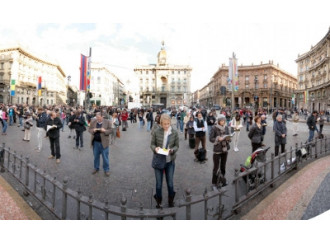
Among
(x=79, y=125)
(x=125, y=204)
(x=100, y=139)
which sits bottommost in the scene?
(x=125, y=204)

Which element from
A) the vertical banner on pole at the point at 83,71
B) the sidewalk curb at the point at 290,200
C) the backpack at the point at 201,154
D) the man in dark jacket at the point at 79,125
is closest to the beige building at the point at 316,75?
the sidewalk curb at the point at 290,200

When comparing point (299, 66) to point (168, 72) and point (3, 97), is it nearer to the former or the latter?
point (168, 72)

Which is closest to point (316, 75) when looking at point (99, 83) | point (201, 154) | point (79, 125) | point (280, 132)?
point (280, 132)

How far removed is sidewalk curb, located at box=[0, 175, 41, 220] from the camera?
3158 millimetres

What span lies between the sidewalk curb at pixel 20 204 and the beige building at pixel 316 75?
4105 cm

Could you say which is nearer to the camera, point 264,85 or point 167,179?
point 167,179

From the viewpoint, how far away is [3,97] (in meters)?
40.2

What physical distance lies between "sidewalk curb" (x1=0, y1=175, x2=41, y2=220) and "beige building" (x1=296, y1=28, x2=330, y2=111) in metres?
41.0

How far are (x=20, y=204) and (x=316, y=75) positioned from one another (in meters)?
56.6

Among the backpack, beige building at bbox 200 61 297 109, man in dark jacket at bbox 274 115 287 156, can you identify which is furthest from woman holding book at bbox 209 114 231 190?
beige building at bbox 200 61 297 109

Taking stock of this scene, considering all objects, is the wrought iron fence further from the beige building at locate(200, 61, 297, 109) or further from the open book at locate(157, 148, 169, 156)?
the beige building at locate(200, 61, 297, 109)

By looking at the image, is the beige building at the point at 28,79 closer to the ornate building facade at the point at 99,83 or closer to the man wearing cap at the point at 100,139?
the ornate building facade at the point at 99,83

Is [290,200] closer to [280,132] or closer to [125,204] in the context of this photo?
[280,132]

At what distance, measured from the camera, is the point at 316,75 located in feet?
140
